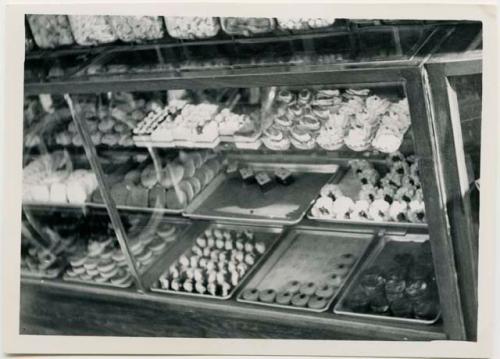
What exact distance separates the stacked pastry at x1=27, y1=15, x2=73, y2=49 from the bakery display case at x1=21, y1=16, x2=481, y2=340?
3 cm

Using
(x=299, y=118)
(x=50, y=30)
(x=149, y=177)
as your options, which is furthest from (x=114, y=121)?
(x=299, y=118)

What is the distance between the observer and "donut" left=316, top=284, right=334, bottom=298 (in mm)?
1963

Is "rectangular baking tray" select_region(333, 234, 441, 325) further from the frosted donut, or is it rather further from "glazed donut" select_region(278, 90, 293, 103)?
"glazed donut" select_region(278, 90, 293, 103)

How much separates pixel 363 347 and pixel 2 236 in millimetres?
1004

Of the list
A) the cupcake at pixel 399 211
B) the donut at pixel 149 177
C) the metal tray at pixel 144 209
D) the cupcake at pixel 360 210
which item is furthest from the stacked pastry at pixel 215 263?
the cupcake at pixel 399 211

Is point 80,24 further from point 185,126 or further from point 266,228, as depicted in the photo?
A: point 266,228

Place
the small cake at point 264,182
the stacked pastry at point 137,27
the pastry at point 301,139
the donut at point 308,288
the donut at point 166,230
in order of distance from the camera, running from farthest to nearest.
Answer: the donut at point 166,230
the small cake at point 264,182
the donut at point 308,288
the pastry at point 301,139
the stacked pastry at point 137,27

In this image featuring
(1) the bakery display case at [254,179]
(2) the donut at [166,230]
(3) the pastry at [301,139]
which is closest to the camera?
(1) the bakery display case at [254,179]

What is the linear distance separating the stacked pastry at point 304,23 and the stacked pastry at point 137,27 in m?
0.32

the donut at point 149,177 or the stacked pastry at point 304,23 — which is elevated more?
the stacked pastry at point 304,23

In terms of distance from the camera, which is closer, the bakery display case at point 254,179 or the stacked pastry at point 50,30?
the bakery display case at point 254,179

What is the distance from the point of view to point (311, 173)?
7.08 ft

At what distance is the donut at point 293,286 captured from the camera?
2.00m

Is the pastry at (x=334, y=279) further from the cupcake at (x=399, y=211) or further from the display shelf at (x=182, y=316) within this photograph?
the cupcake at (x=399, y=211)
